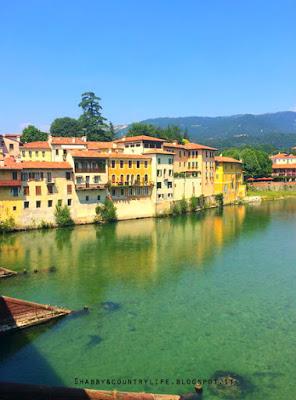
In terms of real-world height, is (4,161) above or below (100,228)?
above

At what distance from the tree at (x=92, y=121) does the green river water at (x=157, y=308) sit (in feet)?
214

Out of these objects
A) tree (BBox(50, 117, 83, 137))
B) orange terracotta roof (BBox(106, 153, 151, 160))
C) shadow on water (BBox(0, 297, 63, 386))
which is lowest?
shadow on water (BBox(0, 297, 63, 386))

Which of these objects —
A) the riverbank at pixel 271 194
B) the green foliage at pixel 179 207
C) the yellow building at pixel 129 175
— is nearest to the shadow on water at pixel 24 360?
the yellow building at pixel 129 175

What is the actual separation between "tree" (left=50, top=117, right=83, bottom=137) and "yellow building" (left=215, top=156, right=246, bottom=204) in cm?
4947

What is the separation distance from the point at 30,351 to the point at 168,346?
661 cm

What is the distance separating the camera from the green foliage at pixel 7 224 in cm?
4909

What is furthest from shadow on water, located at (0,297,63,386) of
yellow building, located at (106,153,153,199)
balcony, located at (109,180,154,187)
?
yellow building, located at (106,153,153,199)

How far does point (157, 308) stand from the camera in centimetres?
2622

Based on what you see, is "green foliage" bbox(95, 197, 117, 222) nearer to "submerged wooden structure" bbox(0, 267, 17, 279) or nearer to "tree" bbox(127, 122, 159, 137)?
"submerged wooden structure" bbox(0, 267, 17, 279)

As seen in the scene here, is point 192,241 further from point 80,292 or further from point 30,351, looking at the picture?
point 30,351

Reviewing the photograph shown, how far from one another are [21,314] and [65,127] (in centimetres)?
10517

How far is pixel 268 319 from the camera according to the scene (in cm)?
2453

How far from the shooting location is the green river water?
1864 cm

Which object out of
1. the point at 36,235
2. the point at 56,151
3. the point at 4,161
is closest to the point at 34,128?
the point at 56,151
